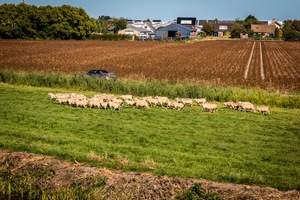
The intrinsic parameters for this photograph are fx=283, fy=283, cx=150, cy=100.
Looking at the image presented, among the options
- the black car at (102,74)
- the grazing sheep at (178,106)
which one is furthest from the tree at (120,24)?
the grazing sheep at (178,106)

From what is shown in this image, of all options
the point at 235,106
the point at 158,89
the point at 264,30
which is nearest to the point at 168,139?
the point at 235,106

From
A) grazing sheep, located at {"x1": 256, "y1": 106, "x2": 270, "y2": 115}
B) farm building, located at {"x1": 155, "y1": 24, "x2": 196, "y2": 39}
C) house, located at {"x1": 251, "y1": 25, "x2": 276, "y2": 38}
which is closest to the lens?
grazing sheep, located at {"x1": 256, "y1": 106, "x2": 270, "y2": 115}

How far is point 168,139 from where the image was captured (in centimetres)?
1426

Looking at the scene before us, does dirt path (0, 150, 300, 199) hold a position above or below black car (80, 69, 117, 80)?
below

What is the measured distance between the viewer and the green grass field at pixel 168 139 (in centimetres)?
1081

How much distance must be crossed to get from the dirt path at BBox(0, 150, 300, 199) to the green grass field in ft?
2.97

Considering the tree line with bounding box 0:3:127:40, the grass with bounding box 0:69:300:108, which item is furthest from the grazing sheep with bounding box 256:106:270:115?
the tree line with bounding box 0:3:127:40

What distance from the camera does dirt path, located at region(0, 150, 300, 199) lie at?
28.5 ft

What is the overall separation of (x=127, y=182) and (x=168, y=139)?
5278mm

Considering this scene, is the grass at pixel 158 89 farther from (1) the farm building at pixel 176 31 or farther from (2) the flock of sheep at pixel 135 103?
(1) the farm building at pixel 176 31

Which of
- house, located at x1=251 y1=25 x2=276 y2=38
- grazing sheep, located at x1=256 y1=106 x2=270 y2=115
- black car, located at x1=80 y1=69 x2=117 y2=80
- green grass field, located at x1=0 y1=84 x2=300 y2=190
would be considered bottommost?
green grass field, located at x1=0 y1=84 x2=300 y2=190

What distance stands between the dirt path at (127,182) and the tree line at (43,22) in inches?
4381

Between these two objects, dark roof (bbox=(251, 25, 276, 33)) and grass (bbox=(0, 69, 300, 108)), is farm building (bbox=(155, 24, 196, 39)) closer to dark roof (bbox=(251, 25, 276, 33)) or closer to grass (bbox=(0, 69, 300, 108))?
dark roof (bbox=(251, 25, 276, 33))

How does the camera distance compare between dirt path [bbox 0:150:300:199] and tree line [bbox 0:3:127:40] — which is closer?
dirt path [bbox 0:150:300:199]
